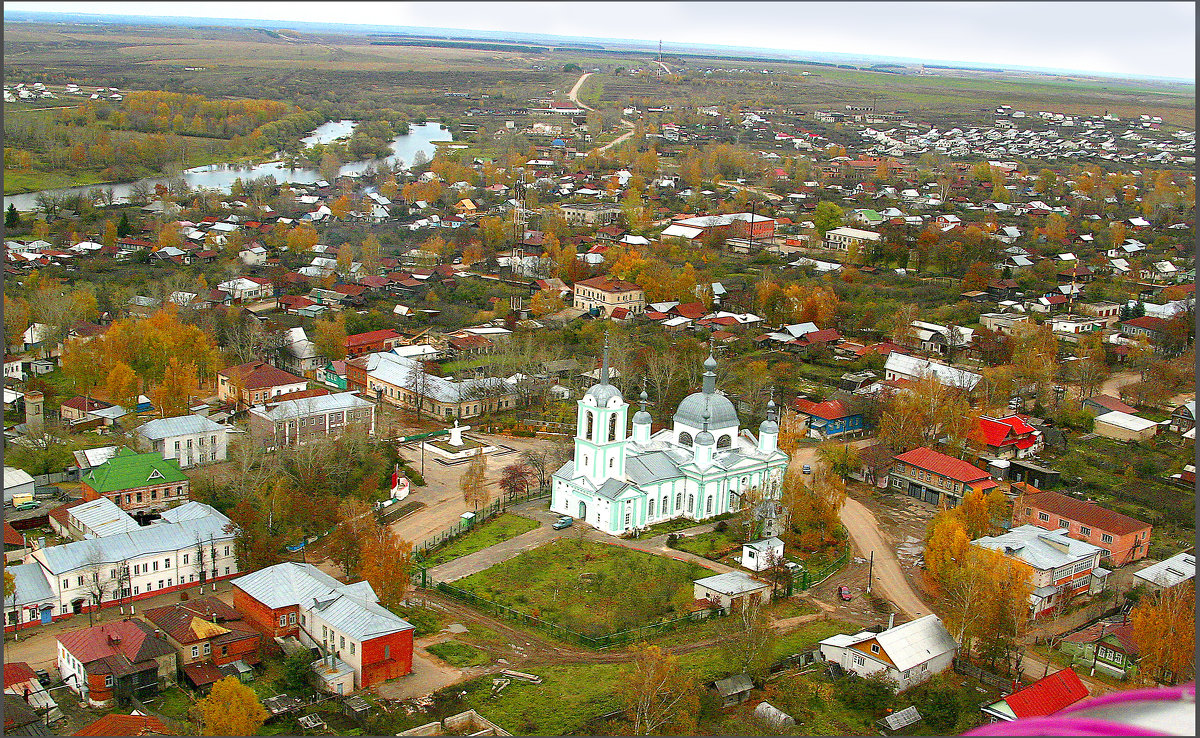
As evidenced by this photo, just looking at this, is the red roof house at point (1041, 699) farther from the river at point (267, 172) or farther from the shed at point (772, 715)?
the river at point (267, 172)

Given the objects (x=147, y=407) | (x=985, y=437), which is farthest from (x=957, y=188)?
(x=147, y=407)

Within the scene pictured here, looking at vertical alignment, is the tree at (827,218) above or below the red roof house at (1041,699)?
above

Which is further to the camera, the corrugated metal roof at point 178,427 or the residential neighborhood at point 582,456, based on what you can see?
the corrugated metal roof at point 178,427

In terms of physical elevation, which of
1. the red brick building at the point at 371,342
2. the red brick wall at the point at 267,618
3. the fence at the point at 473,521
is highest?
the red brick wall at the point at 267,618

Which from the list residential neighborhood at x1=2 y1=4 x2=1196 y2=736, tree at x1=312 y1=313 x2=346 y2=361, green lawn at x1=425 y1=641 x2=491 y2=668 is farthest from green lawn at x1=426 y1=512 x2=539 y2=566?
tree at x1=312 y1=313 x2=346 y2=361

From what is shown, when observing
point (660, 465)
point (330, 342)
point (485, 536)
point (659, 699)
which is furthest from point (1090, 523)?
point (330, 342)


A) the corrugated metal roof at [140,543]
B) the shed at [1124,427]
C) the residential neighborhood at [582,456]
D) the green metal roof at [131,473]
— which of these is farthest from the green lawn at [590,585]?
the shed at [1124,427]

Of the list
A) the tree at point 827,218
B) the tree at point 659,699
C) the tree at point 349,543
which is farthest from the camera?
the tree at point 827,218
